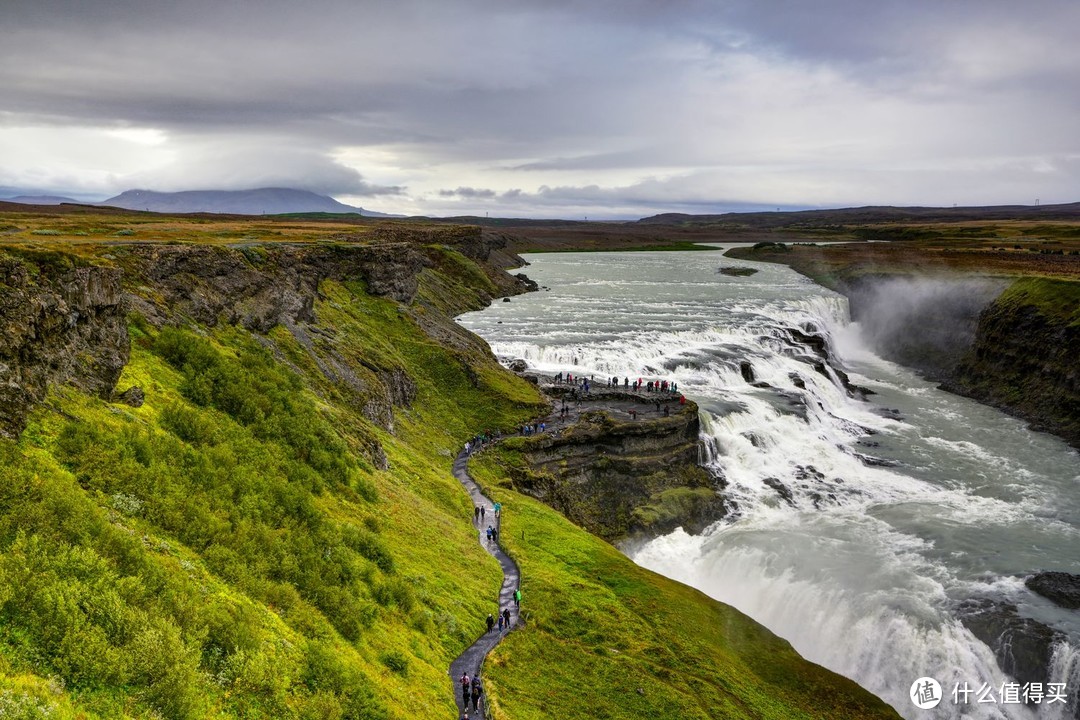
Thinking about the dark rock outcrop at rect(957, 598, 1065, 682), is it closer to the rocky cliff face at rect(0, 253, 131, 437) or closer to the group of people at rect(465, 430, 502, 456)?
the group of people at rect(465, 430, 502, 456)

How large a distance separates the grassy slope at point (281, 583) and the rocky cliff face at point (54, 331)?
886 mm

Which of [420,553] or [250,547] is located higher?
[250,547]

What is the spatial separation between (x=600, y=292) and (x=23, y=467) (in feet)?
341

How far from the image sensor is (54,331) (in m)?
18.6

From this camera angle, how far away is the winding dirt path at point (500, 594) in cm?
2100

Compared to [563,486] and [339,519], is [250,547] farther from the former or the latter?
[563,486]

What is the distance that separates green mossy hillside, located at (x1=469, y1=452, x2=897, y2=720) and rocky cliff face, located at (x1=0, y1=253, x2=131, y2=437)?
15.1 m

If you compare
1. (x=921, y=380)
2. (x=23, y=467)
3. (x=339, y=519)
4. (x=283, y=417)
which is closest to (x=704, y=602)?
(x=339, y=519)

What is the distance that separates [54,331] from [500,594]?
18392mm

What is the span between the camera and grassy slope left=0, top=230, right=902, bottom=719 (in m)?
11.8

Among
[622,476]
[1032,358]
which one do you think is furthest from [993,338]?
[622,476]

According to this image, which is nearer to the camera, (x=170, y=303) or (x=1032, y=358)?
(x=170, y=303)

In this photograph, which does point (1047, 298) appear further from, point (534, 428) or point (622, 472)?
point (534, 428)

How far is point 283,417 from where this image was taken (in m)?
26.2
